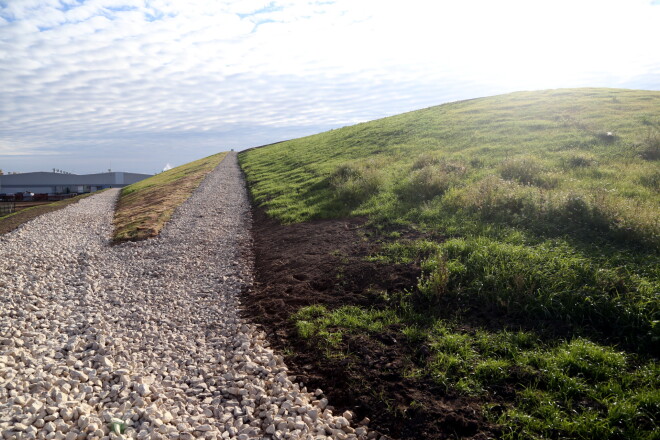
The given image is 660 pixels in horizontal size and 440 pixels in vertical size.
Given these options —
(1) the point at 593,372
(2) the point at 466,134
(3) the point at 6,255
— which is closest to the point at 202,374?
(1) the point at 593,372

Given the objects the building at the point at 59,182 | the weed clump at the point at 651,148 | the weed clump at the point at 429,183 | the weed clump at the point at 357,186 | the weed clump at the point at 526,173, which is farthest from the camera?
the building at the point at 59,182

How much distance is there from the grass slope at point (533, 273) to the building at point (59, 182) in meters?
93.3

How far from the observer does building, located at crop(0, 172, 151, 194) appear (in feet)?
301

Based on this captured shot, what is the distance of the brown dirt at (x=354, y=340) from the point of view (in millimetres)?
5043

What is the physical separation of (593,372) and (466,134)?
898 inches

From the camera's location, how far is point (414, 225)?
39.2ft

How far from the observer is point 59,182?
94875mm

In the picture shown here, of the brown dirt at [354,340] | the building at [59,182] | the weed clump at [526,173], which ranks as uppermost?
the building at [59,182]

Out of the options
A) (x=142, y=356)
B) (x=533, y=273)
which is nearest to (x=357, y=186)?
(x=533, y=273)

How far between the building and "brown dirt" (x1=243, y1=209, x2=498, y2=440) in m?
97.1

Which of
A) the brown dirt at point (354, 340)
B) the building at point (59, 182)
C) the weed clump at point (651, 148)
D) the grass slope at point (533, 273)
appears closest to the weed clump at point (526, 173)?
the grass slope at point (533, 273)

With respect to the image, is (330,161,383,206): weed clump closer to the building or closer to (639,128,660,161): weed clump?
(639,128,660,161): weed clump

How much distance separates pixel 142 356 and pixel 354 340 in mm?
3916

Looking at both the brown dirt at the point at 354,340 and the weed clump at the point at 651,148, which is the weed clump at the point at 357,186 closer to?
the brown dirt at the point at 354,340
